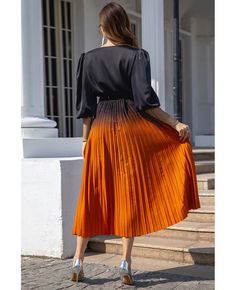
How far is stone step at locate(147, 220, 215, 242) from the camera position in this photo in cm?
468

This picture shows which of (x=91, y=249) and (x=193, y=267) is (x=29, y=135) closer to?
(x=91, y=249)

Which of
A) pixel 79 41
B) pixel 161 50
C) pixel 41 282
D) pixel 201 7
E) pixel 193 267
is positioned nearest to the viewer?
pixel 41 282

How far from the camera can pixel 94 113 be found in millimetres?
3715

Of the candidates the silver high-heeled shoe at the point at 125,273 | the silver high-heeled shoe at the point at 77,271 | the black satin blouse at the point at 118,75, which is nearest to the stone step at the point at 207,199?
the silver high-heeled shoe at the point at 125,273

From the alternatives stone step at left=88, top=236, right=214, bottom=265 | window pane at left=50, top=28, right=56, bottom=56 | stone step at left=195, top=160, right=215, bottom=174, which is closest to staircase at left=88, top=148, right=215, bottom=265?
stone step at left=88, top=236, right=214, bottom=265

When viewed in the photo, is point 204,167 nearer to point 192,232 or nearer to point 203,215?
point 203,215

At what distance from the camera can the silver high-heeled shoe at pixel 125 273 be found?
3721 mm

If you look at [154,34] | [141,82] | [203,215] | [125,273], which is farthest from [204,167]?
[141,82]

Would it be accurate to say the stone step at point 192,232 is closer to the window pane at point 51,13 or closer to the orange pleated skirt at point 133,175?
the orange pleated skirt at point 133,175

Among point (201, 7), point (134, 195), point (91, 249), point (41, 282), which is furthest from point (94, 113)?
point (201, 7)

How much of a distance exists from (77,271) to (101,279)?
0.25 meters

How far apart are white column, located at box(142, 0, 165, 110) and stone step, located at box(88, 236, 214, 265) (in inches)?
90.3

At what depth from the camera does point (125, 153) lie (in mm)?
3598

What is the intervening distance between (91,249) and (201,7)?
21.7ft
